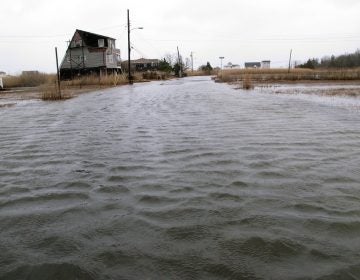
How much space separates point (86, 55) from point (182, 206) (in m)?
56.3

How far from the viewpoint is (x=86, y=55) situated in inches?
2219

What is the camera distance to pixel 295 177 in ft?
16.0

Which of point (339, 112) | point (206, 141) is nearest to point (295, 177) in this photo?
point (206, 141)

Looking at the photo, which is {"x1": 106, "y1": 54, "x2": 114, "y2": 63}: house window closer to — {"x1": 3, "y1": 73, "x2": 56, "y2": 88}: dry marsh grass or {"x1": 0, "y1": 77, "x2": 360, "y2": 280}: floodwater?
{"x1": 3, "y1": 73, "x2": 56, "y2": 88}: dry marsh grass

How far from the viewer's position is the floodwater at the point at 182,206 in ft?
9.21

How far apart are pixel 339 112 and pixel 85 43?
2014 inches

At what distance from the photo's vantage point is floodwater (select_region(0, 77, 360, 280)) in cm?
281

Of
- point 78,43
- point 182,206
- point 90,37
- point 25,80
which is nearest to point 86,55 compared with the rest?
point 78,43

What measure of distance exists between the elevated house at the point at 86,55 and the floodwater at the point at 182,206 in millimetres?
50548

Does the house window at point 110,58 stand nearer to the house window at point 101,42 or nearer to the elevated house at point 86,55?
the elevated house at point 86,55

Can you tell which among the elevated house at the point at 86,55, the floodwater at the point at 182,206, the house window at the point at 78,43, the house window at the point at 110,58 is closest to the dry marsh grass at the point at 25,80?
the elevated house at the point at 86,55

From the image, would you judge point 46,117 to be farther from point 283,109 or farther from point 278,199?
point 278,199

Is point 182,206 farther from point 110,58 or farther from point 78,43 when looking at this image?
point 78,43

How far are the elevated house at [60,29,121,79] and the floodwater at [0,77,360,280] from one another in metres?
50.5
